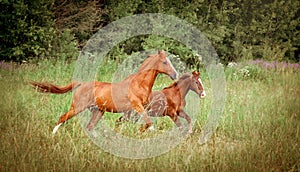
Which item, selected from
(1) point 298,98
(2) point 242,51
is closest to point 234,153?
(1) point 298,98

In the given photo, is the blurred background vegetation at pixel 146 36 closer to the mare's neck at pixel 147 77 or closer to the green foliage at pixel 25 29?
the green foliage at pixel 25 29

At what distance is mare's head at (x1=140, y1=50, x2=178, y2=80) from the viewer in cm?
392

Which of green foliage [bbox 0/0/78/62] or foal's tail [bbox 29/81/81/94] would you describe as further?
green foliage [bbox 0/0/78/62]

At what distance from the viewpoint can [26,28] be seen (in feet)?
36.1

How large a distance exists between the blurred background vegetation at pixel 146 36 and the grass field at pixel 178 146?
3.56 m

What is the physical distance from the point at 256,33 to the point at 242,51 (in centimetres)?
153

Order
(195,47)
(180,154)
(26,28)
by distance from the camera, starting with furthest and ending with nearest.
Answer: (195,47), (26,28), (180,154)

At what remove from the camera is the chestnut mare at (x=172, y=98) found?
14.6ft

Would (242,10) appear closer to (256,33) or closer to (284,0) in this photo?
(256,33)

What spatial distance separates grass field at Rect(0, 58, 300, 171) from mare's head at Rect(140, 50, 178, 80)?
2.67 feet

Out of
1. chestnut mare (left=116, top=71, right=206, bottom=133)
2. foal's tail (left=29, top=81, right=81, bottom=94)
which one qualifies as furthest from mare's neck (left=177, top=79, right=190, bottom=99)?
foal's tail (left=29, top=81, right=81, bottom=94)

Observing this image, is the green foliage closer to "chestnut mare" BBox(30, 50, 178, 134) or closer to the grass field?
the grass field

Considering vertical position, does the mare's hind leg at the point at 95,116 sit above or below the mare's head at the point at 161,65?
below

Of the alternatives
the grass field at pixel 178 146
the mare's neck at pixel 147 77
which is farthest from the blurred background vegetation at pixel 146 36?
the mare's neck at pixel 147 77
